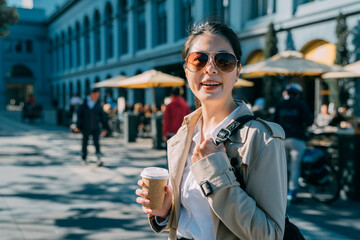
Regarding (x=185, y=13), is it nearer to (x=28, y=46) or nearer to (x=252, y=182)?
(x=252, y=182)

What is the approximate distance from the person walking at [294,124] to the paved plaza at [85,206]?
0.49 meters

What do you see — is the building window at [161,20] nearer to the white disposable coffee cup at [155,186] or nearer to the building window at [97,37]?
the building window at [97,37]

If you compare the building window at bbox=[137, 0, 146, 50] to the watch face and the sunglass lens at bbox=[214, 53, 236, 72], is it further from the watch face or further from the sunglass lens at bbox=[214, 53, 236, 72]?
the watch face

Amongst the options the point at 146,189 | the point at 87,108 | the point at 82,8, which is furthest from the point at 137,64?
the point at 146,189

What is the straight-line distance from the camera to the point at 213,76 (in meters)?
1.66

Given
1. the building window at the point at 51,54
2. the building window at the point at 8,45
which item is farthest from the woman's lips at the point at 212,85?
the building window at the point at 8,45

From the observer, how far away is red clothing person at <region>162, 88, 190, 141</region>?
9242mm

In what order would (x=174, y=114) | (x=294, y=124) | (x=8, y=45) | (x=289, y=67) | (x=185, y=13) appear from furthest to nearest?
(x=8, y=45) < (x=185, y=13) < (x=289, y=67) < (x=174, y=114) < (x=294, y=124)

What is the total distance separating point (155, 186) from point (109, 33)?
33.9 meters

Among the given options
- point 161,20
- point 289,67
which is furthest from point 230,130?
point 161,20

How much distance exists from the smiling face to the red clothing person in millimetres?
7520

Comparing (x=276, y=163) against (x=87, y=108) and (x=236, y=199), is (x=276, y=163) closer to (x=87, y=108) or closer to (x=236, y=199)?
(x=236, y=199)

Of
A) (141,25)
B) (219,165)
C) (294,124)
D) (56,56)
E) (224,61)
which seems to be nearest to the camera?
(219,165)

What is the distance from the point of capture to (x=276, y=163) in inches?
56.7
